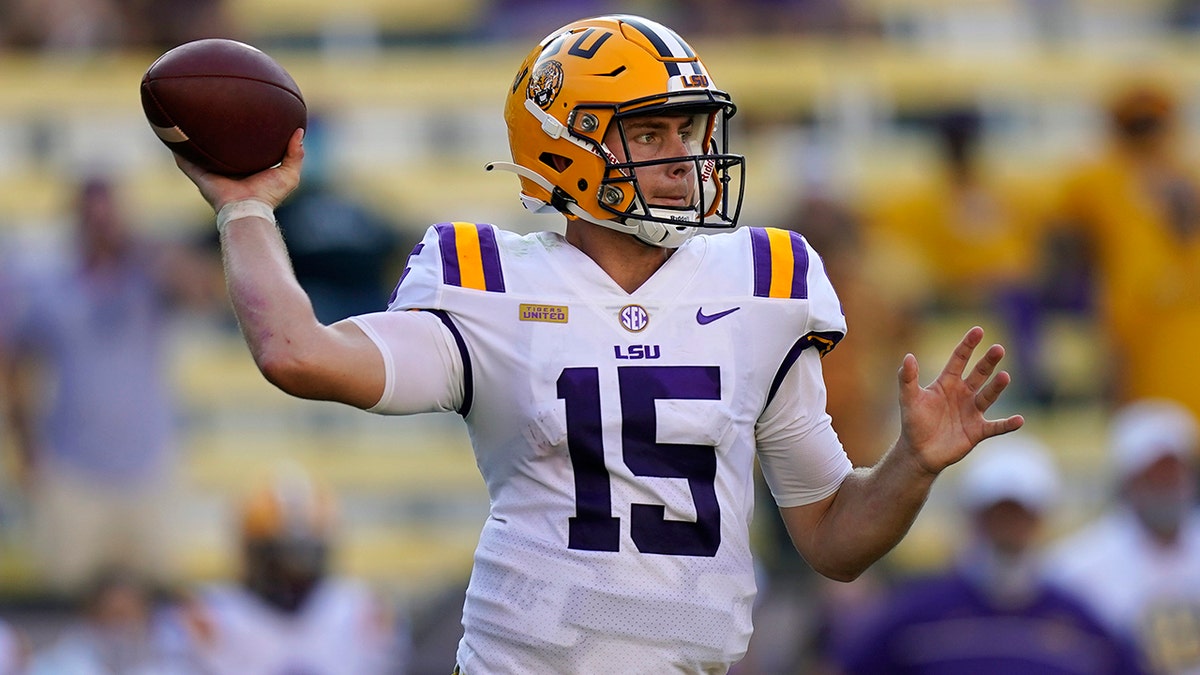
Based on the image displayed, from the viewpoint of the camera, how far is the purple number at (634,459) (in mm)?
3105

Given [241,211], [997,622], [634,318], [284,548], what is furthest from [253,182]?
[997,622]

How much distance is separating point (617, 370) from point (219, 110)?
0.75m

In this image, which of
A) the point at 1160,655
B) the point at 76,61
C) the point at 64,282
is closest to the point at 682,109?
the point at 1160,655

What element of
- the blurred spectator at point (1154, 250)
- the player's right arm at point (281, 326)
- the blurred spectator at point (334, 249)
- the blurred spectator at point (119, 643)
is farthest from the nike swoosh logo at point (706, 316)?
the blurred spectator at point (1154, 250)

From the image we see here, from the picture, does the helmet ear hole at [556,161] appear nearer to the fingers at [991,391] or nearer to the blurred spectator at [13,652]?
the fingers at [991,391]

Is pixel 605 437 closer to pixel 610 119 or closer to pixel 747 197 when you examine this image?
pixel 610 119

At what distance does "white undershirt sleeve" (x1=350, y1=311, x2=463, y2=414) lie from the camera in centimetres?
304

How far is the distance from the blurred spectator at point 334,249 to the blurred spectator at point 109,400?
0.58m

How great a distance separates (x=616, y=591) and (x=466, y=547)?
5.20 m

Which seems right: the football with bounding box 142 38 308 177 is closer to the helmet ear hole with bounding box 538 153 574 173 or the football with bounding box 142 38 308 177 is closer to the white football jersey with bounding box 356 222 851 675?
the white football jersey with bounding box 356 222 851 675

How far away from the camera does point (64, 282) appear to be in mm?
7238

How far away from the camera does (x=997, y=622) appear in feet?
20.6

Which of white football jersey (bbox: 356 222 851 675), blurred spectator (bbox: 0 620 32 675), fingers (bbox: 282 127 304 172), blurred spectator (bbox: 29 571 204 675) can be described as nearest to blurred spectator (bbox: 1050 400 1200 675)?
blurred spectator (bbox: 29 571 204 675)

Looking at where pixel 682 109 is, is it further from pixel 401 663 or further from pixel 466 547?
pixel 466 547
